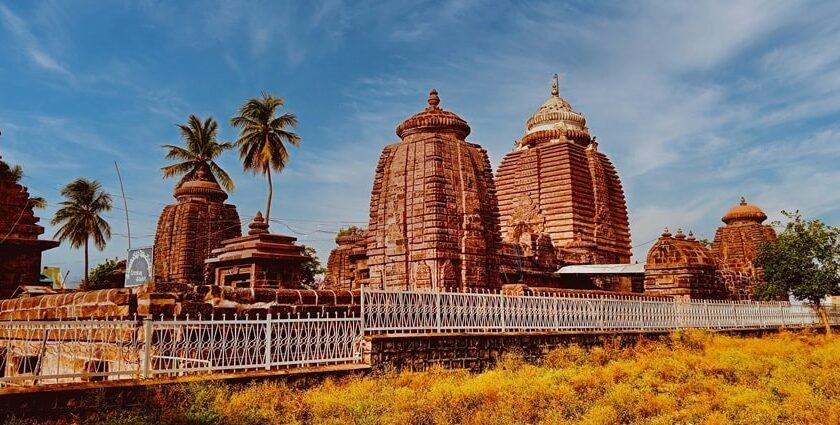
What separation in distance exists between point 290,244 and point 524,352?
34.9 feet

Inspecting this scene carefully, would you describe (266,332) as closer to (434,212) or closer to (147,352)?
(147,352)

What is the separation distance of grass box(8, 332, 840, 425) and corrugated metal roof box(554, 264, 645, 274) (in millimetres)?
12646

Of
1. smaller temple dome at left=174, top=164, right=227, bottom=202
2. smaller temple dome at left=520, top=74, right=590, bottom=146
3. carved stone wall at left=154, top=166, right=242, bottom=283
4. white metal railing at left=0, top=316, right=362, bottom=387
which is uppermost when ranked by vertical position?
smaller temple dome at left=520, top=74, right=590, bottom=146

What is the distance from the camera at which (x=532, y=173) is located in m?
33.2

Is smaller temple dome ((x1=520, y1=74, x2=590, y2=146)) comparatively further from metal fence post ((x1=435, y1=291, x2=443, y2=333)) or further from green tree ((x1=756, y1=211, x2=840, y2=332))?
metal fence post ((x1=435, y1=291, x2=443, y2=333))

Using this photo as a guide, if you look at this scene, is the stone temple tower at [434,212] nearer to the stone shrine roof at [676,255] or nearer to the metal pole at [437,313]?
the stone shrine roof at [676,255]

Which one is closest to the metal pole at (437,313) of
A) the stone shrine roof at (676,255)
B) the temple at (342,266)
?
the stone shrine roof at (676,255)

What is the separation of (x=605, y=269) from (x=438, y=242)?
10025mm

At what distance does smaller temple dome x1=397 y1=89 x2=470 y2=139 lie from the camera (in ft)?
64.4

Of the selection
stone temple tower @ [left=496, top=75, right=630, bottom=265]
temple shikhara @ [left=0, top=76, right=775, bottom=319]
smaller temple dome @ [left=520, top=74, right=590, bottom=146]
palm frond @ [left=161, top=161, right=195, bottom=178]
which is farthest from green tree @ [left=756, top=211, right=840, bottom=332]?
palm frond @ [left=161, top=161, right=195, bottom=178]

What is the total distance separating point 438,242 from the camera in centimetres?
1797

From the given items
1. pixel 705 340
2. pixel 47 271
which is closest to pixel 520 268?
pixel 705 340

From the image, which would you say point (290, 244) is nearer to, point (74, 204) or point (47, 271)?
point (74, 204)

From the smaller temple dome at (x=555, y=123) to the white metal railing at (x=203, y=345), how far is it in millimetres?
27297
